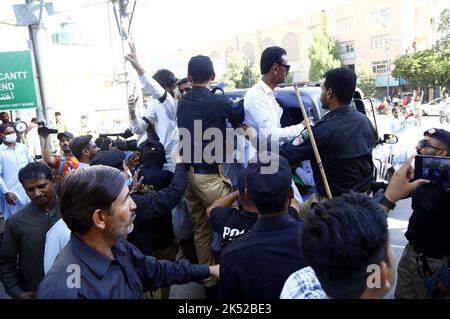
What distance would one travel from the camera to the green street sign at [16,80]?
577cm

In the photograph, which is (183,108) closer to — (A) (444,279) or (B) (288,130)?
(B) (288,130)

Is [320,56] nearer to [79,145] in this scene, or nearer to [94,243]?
[79,145]

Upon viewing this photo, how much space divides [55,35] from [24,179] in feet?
117

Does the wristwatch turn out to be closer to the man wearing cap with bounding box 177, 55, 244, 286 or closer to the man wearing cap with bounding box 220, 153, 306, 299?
the man wearing cap with bounding box 220, 153, 306, 299

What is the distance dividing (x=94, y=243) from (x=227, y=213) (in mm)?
911

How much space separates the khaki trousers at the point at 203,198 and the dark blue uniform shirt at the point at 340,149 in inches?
23.2

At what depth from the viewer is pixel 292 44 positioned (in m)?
50.4

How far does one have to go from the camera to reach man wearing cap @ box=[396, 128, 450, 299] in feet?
7.36

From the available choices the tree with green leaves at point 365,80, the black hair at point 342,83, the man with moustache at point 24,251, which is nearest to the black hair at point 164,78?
the black hair at point 342,83

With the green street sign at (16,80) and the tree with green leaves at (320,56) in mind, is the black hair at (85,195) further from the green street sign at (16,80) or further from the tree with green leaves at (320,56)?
the tree with green leaves at (320,56)

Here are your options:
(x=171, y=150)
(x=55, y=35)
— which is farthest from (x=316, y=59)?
(x=171, y=150)

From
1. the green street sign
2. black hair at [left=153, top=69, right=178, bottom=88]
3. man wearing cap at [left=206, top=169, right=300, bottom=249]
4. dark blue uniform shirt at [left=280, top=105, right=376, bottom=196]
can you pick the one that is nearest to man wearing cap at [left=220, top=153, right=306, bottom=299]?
man wearing cap at [left=206, top=169, right=300, bottom=249]

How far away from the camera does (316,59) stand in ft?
138
